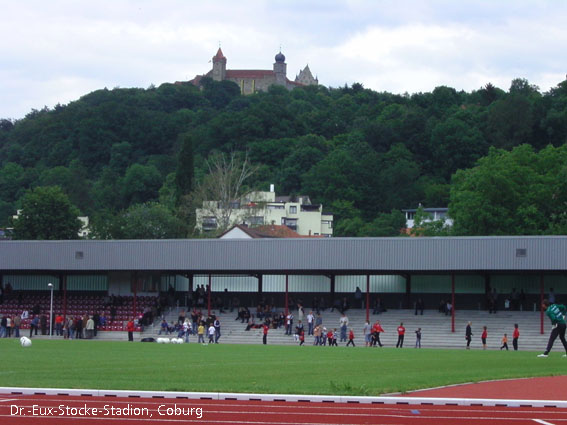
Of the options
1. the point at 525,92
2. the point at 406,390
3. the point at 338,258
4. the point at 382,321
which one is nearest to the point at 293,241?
the point at 338,258

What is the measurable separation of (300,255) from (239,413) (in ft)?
129

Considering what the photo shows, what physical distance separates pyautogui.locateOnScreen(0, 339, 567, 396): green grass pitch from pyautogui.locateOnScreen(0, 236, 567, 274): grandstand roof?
66.6 ft

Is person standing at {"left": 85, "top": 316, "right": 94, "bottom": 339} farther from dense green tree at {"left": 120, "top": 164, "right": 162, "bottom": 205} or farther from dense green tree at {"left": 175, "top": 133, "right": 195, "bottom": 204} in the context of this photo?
dense green tree at {"left": 120, "top": 164, "right": 162, "bottom": 205}

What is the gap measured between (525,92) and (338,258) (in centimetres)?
11875

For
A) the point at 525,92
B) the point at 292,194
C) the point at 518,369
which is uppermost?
the point at 525,92

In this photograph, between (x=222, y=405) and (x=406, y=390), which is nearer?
(x=222, y=405)

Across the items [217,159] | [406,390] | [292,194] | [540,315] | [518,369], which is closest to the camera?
[406,390]

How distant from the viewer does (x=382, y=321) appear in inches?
2120

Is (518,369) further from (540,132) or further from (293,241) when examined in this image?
(540,132)

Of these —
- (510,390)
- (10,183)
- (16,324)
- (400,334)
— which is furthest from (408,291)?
(10,183)

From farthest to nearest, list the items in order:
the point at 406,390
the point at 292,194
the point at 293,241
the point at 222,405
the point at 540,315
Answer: the point at 292,194, the point at 293,241, the point at 540,315, the point at 406,390, the point at 222,405

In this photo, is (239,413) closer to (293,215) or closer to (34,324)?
(34,324)

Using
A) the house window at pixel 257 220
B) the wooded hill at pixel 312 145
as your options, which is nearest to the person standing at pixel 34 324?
the wooded hill at pixel 312 145

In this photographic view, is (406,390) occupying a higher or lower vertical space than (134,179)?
lower
